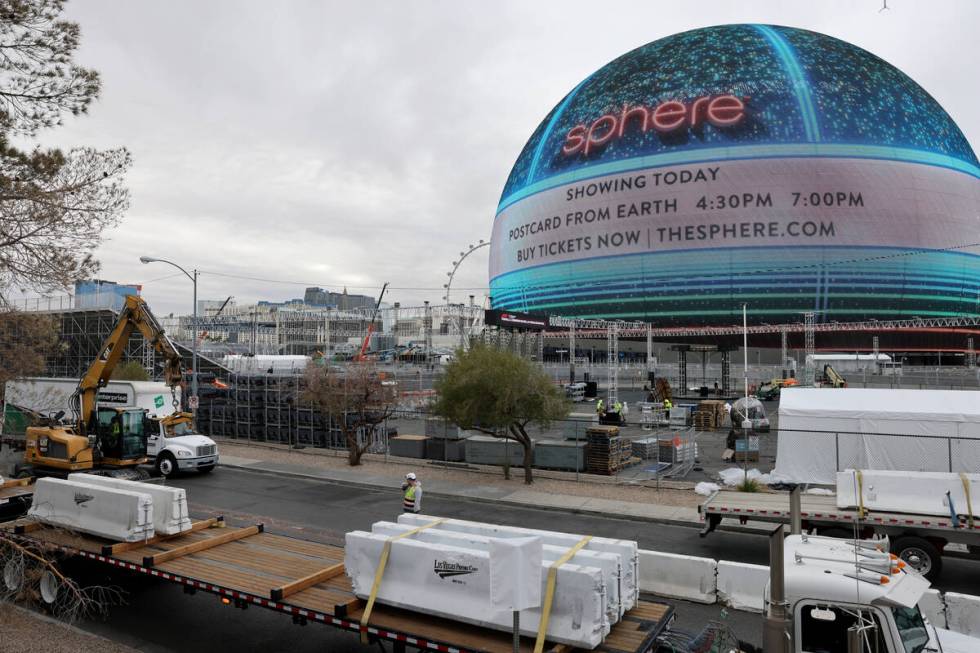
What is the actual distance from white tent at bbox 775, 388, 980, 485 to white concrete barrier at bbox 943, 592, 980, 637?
1023 centimetres

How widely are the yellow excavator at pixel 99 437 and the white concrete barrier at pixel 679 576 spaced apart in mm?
15965

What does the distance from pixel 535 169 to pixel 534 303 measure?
15980 millimetres

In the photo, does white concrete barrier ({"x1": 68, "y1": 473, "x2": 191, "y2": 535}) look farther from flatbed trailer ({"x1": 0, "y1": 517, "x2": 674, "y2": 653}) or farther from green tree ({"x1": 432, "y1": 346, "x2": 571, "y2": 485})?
green tree ({"x1": 432, "y1": 346, "x2": 571, "y2": 485})

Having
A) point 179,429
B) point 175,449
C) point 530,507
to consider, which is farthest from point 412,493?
point 179,429

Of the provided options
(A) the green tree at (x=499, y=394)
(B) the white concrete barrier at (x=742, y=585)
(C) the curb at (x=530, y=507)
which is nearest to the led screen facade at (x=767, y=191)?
(A) the green tree at (x=499, y=394)

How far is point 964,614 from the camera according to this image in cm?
937

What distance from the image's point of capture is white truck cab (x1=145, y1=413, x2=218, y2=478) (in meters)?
24.5

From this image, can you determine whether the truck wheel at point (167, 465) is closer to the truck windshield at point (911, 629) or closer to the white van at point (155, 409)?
the white van at point (155, 409)

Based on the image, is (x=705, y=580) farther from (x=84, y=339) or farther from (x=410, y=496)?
(x=84, y=339)

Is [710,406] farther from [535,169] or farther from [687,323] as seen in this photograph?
[535,169]

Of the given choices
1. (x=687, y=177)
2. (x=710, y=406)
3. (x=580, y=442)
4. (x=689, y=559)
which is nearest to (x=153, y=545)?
(x=689, y=559)

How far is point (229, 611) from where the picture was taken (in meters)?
11.2

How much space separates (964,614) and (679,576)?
13.8 ft

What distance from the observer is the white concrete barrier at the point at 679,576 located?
1176 cm
